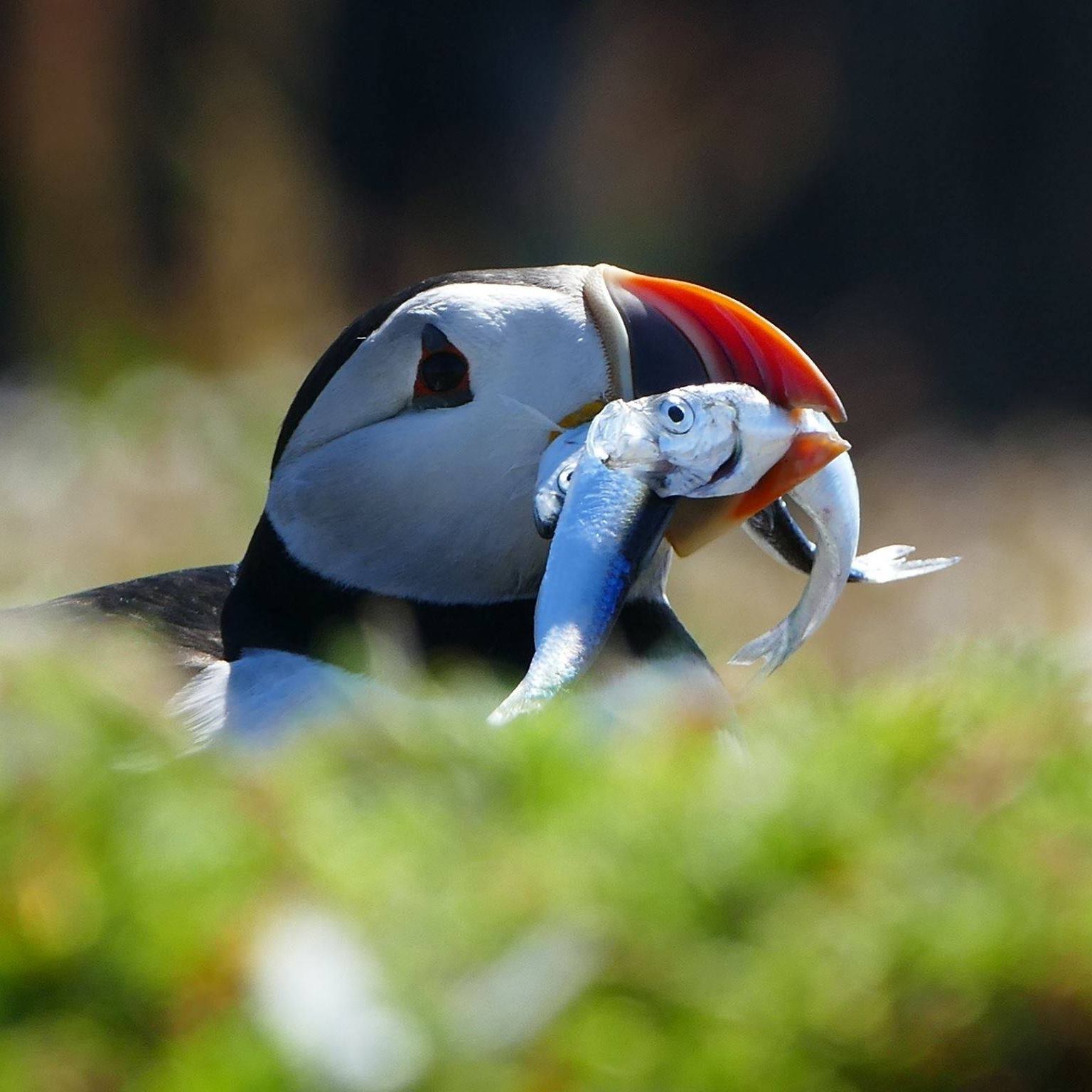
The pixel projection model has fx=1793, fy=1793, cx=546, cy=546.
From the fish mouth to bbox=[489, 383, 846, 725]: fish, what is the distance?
30 millimetres

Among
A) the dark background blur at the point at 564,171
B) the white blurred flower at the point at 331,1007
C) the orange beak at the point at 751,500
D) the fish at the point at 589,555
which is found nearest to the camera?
the white blurred flower at the point at 331,1007

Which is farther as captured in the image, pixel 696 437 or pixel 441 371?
pixel 441 371

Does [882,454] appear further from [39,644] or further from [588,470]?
[39,644]

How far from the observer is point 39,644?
190cm

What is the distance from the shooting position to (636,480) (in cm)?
246

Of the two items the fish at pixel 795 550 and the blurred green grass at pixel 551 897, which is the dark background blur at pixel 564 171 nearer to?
the fish at pixel 795 550

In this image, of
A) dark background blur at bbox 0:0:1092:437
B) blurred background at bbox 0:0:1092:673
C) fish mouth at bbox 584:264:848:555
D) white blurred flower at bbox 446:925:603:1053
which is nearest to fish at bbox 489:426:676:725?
fish mouth at bbox 584:264:848:555

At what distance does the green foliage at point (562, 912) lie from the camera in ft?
3.55

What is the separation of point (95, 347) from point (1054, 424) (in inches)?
208

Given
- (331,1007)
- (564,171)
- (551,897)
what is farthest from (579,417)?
(564,171)

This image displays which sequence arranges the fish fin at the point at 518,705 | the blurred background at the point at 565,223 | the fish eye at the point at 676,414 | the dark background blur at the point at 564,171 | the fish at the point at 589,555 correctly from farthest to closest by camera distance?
the dark background blur at the point at 564,171 < the blurred background at the point at 565,223 < the fish eye at the point at 676,414 < the fish at the point at 589,555 < the fish fin at the point at 518,705

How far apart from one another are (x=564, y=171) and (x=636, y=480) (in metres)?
9.81

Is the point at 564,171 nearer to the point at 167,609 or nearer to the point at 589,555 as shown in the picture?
→ the point at 167,609

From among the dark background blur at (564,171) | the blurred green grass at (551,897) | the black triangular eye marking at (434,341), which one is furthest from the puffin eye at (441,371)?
the dark background blur at (564,171)
